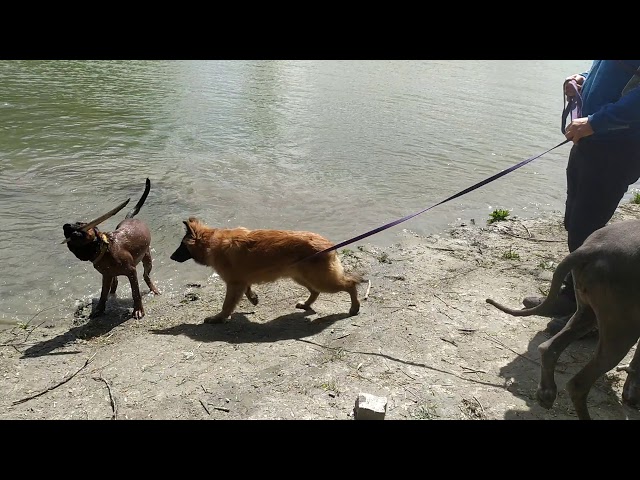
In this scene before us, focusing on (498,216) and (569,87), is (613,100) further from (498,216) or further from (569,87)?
(498,216)

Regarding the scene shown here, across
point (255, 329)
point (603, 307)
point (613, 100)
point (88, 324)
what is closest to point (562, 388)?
point (603, 307)

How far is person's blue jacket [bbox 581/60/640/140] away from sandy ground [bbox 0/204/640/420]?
6.67ft

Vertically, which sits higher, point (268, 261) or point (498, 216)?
point (268, 261)

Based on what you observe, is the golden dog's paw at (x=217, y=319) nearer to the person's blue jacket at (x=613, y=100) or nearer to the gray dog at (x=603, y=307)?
the gray dog at (x=603, y=307)

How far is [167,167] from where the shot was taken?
426 inches

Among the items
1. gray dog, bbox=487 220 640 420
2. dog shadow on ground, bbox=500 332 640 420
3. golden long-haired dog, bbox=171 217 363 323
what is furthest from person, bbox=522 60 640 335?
golden long-haired dog, bbox=171 217 363 323

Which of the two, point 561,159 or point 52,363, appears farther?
point 561,159

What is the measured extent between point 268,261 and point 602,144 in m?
3.53

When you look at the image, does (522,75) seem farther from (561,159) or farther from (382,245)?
(382,245)

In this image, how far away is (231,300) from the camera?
5.57 metres

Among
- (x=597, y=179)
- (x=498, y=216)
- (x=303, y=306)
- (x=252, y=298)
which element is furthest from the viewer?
(x=498, y=216)

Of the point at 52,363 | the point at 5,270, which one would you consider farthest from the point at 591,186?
the point at 5,270

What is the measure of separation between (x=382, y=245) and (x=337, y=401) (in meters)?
4.19

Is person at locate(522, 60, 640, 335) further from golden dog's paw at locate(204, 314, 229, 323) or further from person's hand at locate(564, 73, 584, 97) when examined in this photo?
golden dog's paw at locate(204, 314, 229, 323)
